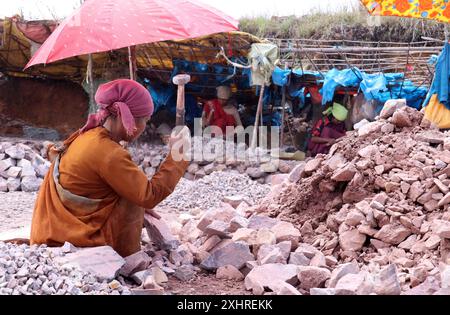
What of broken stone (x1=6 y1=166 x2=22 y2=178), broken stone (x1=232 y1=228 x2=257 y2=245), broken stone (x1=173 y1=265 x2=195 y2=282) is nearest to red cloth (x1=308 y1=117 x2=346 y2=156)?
broken stone (x1=6 y1=166 x2=22 y2=178)

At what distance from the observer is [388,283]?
3062 millimetres

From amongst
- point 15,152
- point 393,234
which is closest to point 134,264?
point 393,234

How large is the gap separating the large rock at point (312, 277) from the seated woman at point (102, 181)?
3.07 feet

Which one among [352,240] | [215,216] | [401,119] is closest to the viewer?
[352,240]

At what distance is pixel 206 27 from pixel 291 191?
5.75 feet

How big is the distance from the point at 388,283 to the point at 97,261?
60.8 inches

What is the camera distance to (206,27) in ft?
13.3

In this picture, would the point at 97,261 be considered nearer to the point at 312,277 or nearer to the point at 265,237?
the point at 312,277

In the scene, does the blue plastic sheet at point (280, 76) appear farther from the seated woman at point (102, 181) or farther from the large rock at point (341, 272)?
the large rock at point (341, 272)

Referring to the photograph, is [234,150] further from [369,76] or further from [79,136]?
[79,136]

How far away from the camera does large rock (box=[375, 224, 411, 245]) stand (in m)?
3.96

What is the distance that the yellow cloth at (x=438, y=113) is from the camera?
603 cm

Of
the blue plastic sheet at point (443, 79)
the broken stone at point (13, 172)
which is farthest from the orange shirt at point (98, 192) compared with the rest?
the broken stone at point (13, 172)

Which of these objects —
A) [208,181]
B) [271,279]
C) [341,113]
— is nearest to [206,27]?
[271,279]
